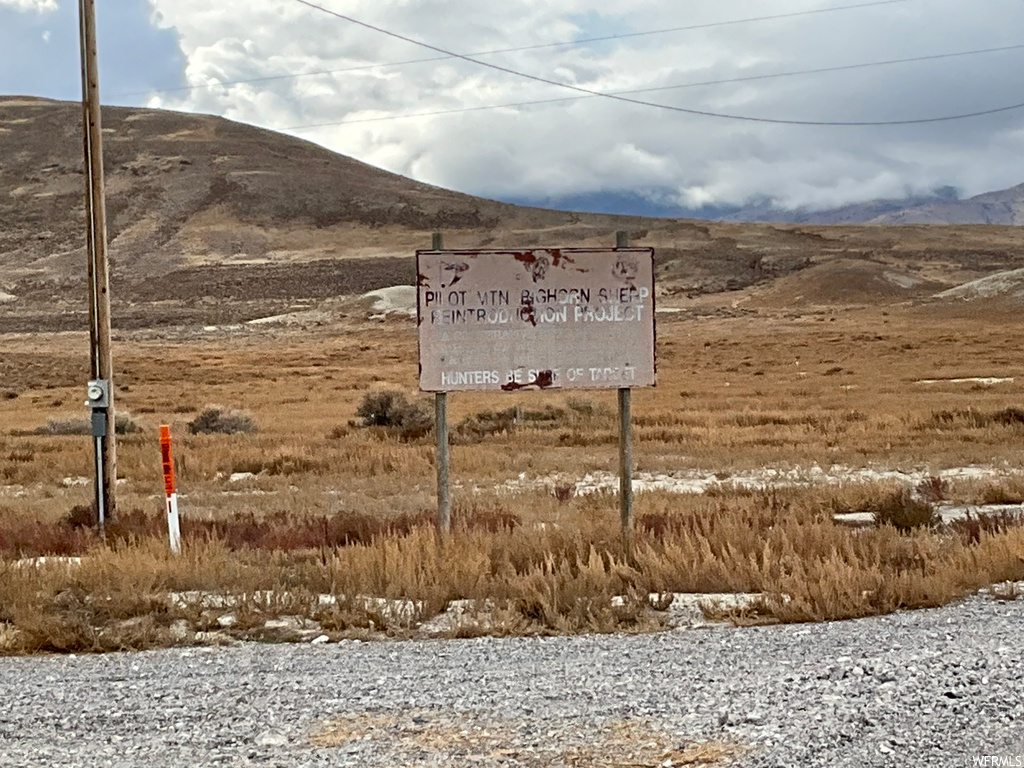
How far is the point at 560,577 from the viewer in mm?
7785

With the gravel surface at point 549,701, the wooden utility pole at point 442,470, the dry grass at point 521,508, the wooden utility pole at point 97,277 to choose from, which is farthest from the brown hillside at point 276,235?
the gravel surface at point 549,701

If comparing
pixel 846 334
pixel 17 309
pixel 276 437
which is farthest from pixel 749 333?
pixel 17 309

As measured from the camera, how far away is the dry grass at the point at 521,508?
7.51 metres

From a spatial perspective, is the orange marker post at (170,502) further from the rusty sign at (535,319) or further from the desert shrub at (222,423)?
the desert shrub at (222,423)

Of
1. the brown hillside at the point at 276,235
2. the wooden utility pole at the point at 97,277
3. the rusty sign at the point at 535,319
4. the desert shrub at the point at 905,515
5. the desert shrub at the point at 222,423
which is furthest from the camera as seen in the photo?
the brown hillside at the point at 276,235

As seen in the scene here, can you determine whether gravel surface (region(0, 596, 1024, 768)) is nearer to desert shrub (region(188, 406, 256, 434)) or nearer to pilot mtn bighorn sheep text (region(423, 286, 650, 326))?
pilot mtn bighorn sheep text (region(423, 286, 650, 326))

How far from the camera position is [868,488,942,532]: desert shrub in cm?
1073

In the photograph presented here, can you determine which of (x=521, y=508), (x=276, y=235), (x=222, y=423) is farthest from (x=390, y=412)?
(x=276, y=235)

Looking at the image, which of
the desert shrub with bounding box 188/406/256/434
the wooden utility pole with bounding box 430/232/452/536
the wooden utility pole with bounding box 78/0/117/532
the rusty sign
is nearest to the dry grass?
the wooden utility pole with bounding box 430/232/452/536

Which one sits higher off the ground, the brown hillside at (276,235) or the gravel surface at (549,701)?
the brown hillside at (276,235)

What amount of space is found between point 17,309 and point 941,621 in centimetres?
10471

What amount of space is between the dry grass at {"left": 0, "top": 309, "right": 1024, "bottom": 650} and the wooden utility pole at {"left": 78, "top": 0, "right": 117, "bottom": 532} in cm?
52

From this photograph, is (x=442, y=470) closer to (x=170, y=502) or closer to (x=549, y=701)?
(x=170, y=502)

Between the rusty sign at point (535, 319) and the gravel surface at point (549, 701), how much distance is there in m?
3.32
